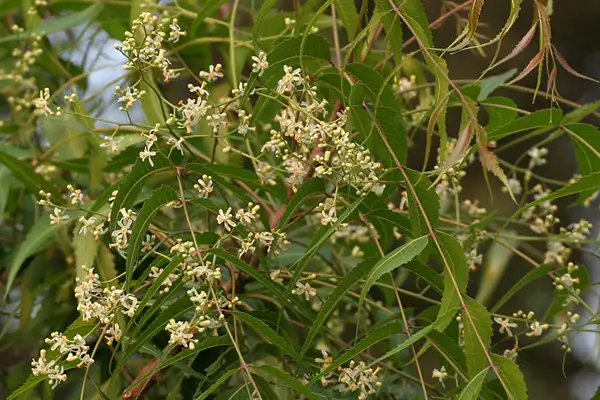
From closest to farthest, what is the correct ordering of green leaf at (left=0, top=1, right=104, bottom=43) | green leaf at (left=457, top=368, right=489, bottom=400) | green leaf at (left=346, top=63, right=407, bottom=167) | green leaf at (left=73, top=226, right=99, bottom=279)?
green leaf at (left=457, top=368, right=489, bottom=400), green leaf at (left=346, top=63, right=407, bottom=167), green leaf at (left=73, top=226, right=99, bottom=279), green leaf at (left=0, top=1, right=104, bottom=43)

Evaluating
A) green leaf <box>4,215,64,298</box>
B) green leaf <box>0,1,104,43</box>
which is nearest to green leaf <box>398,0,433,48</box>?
green leaf <box>4,215,64,298</box>

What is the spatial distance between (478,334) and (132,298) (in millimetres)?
205

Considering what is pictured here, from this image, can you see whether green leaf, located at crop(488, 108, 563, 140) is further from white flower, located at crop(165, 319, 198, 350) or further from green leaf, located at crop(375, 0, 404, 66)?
white flower, located at crop(165, 319, 198, 350)

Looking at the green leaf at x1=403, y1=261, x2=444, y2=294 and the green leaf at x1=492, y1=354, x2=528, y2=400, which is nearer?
the green leaf at x1=492, y1=354, x2=528, y2=400

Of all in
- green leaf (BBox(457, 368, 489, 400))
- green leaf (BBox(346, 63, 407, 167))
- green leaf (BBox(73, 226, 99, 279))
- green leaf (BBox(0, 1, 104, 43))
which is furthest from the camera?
green leaf (BBox(0, 1, 104, 43))

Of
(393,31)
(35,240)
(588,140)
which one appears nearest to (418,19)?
(393,31)

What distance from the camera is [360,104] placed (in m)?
0.57

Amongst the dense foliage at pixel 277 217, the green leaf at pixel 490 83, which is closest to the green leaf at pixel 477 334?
the dense foliage at pixel 277 217

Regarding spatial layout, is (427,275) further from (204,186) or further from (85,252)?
(85,252)

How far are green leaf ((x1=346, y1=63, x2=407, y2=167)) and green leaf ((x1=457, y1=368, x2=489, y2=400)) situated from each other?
0.15 metres

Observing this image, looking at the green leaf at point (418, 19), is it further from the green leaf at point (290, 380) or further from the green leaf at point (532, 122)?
the green leaf at point (290, 380)

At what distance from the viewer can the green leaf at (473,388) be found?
0.46 meters

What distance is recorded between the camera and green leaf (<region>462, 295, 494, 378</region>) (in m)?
0.49

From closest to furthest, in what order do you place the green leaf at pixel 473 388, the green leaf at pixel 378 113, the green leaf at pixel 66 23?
the green leaf at pixel 473 388 < the green leaf at pixel 378 113 < the green leaf at pixel 66 23
